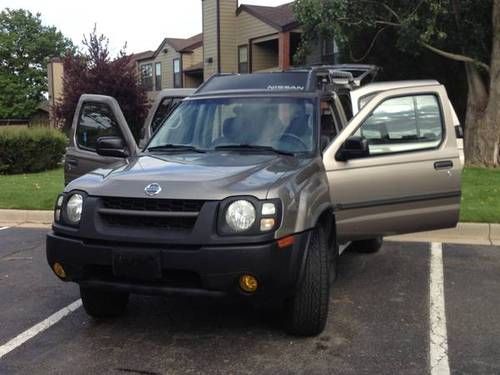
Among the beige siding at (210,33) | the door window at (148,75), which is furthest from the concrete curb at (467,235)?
the door window at (148,75)

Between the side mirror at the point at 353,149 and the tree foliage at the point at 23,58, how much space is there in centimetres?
6089

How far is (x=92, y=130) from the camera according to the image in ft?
24.3

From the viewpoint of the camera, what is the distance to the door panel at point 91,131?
22.5 feet

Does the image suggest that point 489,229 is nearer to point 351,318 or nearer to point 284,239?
point 351,318


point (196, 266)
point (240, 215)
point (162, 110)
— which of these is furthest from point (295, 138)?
point (162, 110)

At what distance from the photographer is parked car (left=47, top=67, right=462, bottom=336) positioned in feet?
12.8

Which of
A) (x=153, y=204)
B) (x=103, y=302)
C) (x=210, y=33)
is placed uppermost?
(x=210, y=33)

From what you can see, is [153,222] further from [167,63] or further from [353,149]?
[167,63]

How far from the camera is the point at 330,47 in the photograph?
2339cm

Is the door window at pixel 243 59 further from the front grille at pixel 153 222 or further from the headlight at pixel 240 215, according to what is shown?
the headlight at pixel 240 215

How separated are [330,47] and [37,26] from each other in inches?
1976

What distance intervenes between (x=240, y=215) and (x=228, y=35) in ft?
85.8

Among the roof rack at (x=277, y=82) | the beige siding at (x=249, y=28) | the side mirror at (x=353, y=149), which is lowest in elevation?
the side mirror at (x=353, y=149)

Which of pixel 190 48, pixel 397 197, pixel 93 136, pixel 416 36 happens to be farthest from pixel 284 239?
pixel 190 48
